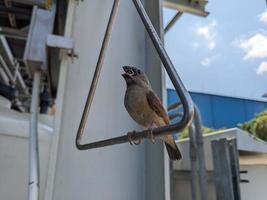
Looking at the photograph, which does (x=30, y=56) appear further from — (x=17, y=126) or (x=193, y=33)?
(x=193, y=33)

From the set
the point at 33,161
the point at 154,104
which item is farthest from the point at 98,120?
the point at 154,104

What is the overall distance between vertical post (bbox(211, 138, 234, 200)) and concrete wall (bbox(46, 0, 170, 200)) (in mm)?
275

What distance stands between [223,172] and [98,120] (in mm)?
449

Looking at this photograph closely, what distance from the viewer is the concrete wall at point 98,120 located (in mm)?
753

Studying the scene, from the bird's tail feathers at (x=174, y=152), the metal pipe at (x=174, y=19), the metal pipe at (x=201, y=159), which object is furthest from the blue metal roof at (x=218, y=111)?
the bird's tail feathers at (x=174, y=152)

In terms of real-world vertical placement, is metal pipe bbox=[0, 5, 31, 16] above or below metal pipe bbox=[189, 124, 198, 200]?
above

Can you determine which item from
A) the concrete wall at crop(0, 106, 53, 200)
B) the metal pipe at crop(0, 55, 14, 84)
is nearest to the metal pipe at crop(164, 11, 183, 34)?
the concrete wall at crop(0, 106, 53, 200)

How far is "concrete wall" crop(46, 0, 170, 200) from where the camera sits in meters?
0.75

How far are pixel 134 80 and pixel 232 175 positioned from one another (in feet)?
1.78

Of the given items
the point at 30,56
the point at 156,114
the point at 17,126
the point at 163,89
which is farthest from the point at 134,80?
the point at 17,126

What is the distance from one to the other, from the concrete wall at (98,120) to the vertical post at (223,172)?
275 millimetres

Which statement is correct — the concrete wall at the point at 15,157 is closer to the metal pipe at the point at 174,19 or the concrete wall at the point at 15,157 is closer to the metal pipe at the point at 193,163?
the metal pipe at the point at 193,163

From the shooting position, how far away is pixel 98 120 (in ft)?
2.65

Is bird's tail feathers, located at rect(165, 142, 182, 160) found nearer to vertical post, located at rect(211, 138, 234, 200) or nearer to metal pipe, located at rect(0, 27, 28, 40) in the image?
vertical post, located at rect(211, 138, 234, 200)
